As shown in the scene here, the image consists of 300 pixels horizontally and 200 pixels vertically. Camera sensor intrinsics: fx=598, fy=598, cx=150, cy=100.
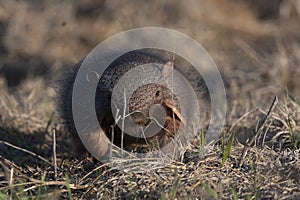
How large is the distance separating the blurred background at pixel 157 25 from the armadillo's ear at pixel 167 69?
172 centimetres

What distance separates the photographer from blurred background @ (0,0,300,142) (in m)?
6.26

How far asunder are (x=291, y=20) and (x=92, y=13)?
2801 millimetres

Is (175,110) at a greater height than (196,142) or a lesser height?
greater

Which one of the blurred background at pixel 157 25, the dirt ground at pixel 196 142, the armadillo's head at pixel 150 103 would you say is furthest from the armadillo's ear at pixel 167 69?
the blurred background at pixel 157 25

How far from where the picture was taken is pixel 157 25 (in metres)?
7.80

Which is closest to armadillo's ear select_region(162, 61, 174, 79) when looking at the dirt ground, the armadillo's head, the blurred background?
the armadillo's head

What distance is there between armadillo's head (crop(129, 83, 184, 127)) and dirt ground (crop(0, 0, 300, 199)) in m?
0.30

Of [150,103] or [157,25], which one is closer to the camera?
[150,103]

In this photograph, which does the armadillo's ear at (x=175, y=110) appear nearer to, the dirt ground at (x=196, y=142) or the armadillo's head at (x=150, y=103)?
the armadillo's head at (x=150, y=103)

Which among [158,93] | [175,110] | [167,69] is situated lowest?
[175,110]

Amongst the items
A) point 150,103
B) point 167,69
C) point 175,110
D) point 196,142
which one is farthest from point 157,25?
point 150,103

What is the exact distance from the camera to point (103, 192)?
3.37m

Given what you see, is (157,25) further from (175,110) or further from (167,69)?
(175,110)

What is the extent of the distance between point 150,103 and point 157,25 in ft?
14.4
